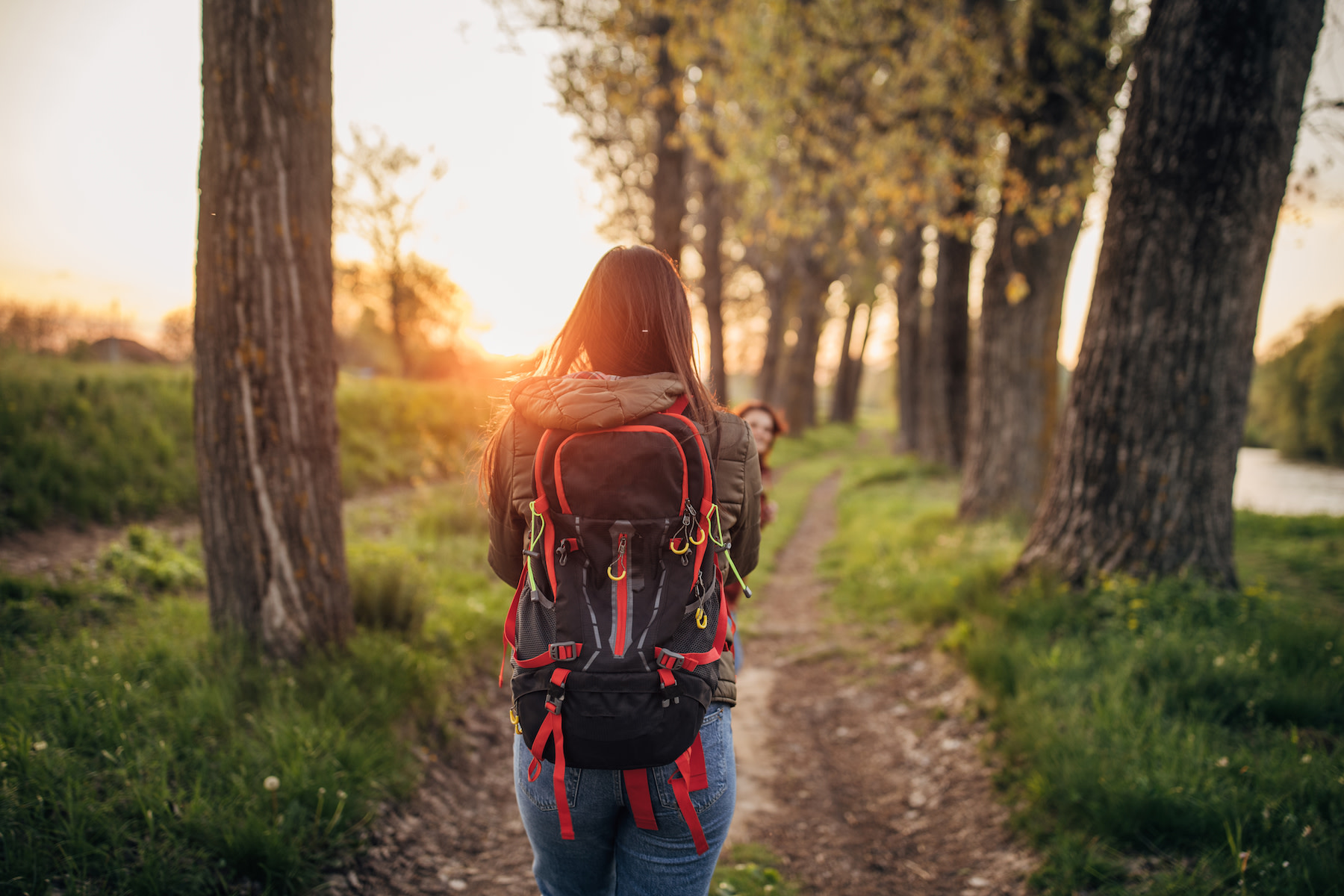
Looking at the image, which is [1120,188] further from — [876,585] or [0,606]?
[0,606]

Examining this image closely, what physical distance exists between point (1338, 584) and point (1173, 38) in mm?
4396

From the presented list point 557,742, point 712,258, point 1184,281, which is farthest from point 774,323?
point 557,742

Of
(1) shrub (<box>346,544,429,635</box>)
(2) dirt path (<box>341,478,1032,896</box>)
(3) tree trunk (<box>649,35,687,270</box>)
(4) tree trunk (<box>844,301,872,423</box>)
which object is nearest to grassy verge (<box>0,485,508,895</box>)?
(1) shrub (<box>346,544,429,635</box>)

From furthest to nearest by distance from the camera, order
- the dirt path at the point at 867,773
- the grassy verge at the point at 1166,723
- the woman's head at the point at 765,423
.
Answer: the woman's head at the point at 765,423, the dirt path at the point at 867,773, the grassy verge at the point at 1166,723

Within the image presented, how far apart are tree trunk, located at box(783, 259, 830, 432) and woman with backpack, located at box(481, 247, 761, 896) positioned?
20473 millimetres

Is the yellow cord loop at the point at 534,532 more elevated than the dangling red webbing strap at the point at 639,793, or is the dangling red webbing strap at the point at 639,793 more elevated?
the yellow cord loop at the point at 534,532

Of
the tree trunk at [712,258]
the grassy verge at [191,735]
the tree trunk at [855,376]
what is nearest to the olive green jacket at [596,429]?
the grassy verge at [191,735]

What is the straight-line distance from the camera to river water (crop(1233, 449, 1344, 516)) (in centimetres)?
1016

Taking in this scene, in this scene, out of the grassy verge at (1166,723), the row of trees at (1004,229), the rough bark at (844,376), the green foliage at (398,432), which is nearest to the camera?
the grassy verge at (1166,723)

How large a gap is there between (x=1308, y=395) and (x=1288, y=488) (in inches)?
431

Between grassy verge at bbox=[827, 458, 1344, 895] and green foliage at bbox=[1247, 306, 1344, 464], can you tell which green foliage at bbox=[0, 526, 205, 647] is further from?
green foliage at bbox=[1247, 306, 1344, 464]

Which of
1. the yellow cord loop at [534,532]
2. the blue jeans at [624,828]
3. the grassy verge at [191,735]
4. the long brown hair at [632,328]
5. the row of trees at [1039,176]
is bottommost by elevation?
the grassy verge at [191,735]

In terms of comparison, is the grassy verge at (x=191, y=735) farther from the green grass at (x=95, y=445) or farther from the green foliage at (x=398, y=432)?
the green foliage at (x=398, y=432)

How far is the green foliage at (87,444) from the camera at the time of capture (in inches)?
212
